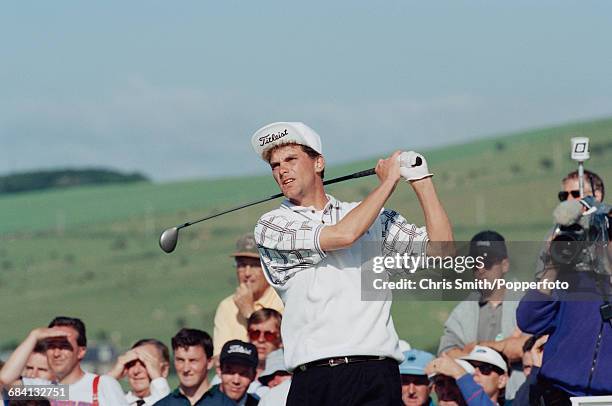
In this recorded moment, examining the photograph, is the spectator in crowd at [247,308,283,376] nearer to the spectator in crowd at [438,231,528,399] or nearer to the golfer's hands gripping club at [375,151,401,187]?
the spectator in crowd at [438,231,528,399]

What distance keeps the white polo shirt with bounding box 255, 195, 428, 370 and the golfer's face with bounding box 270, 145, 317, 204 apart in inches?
4.5

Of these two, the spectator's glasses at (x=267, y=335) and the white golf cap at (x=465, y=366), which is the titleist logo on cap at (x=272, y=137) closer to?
the white golf cap at (x=465, y=366)

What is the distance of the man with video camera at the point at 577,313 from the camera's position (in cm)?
825

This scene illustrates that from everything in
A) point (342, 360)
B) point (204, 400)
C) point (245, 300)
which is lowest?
point (342, 360)

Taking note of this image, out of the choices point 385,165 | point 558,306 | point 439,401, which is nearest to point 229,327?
point 439,401

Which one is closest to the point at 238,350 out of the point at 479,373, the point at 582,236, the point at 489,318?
the point at 479,373

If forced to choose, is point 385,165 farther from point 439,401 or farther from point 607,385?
point 439,401

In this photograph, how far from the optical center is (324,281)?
23.7 ft

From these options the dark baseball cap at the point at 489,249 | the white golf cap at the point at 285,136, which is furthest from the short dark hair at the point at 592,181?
the white golf cap at the point at 285,136

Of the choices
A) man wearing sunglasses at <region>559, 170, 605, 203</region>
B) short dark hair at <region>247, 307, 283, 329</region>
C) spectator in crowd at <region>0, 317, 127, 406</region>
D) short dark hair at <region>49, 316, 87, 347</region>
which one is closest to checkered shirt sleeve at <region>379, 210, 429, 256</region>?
man wearing sunglasses at <region>559, 170, 605, 203</region>

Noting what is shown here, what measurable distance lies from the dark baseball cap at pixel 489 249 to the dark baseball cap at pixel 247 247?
2.08 meters

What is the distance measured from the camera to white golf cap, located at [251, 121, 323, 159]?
7363 millimetres

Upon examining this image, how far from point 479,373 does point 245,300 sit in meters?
2.20

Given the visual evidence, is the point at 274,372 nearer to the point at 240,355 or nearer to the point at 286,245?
the point at 240,355
